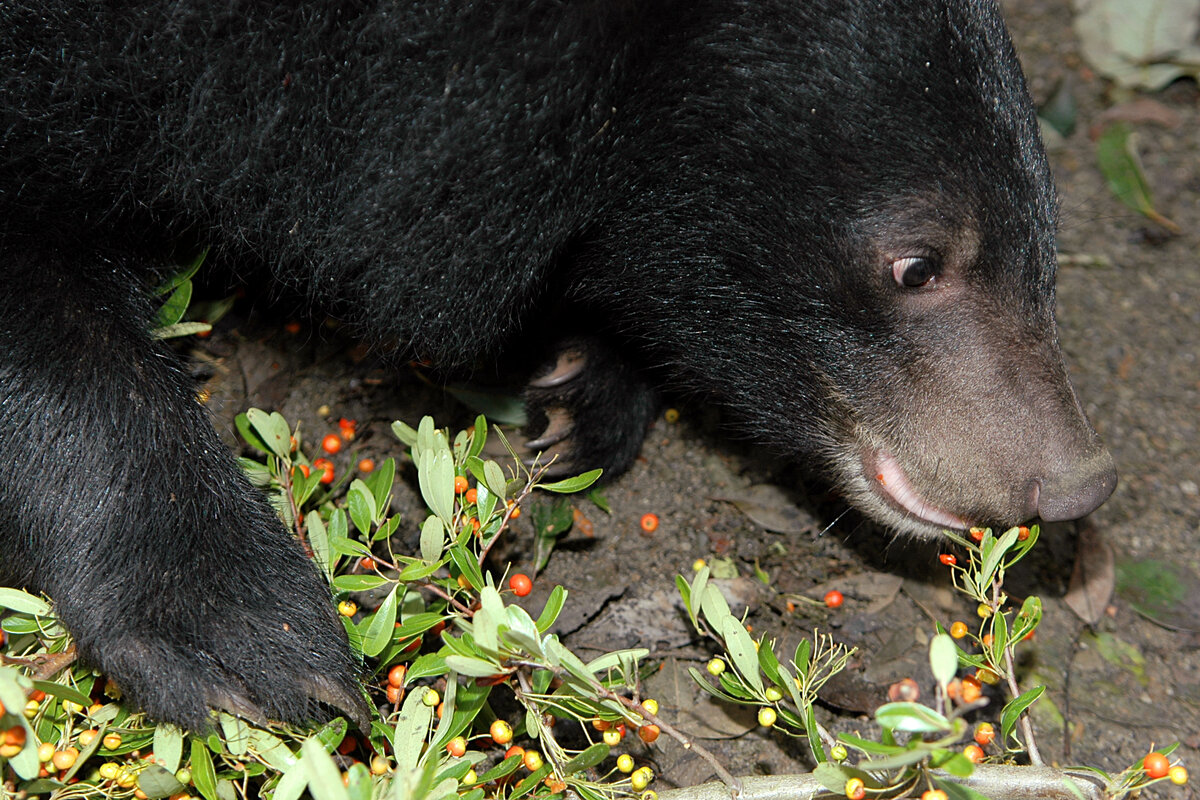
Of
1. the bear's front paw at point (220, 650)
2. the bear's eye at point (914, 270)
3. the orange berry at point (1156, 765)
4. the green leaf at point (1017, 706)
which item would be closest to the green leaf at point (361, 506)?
the bear's front paw at point (220, 650)

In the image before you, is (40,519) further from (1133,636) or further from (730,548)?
(1133,636)

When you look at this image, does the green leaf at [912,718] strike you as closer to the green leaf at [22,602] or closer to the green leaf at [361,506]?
the green leaf at [361,506]

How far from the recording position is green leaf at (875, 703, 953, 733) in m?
1.63

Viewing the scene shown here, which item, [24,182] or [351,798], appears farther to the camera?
[24,182]

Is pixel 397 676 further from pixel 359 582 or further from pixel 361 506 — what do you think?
pixel 361 506

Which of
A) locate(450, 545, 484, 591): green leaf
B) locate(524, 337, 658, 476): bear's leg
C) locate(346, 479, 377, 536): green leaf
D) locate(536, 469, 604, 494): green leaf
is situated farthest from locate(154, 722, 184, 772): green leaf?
locate(524, 337, 658, 476): bear's leg

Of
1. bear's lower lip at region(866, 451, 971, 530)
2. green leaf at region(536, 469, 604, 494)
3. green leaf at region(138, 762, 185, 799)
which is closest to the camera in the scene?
green leaf at region(138, 762, 185, 799)

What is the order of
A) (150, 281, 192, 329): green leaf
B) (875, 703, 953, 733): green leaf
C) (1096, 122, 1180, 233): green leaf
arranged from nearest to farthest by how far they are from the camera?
(875, 703, 953, 733): green leaf
(150, 281, 192, 329): green leaf
(1096, 122, 1180, 233): green leaf

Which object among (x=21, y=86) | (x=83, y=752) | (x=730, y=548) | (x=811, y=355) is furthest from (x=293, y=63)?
(x=730, y=548)

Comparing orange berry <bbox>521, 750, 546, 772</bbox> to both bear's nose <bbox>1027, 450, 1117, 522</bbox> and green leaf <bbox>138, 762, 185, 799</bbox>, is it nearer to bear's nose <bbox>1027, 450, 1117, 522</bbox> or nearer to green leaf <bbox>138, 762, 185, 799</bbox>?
green leaf <bbox>138, 762, 185, 799</bbox>

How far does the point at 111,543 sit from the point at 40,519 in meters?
0.20

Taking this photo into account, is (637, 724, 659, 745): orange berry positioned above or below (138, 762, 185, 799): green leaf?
below

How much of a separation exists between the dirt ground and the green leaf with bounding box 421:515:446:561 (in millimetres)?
573

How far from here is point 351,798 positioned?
186 cm
